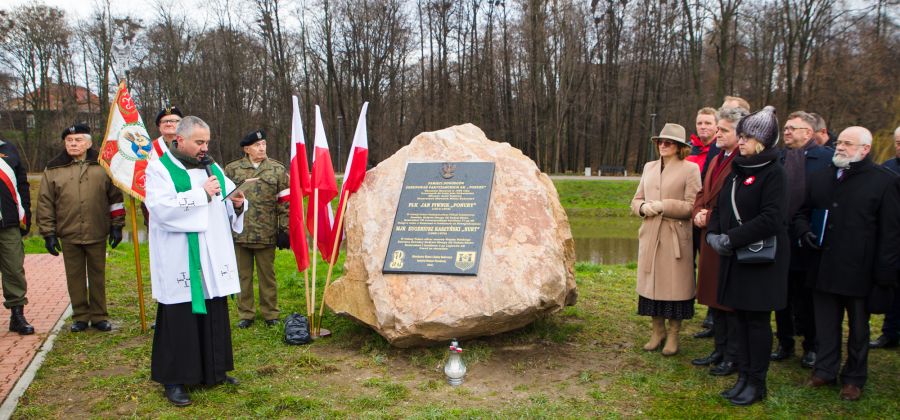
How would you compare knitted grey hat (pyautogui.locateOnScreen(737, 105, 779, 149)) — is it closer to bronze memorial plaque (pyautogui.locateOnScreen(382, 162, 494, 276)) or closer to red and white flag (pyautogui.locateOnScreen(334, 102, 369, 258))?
bronze memorial plaque (pyautogui.locateOnScreen(382, 162, 494, 276))

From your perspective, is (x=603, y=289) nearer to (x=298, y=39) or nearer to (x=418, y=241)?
(x=418, y=241)

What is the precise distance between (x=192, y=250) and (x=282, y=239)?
6.18 feet

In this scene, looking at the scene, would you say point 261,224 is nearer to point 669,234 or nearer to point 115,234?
point 115,234

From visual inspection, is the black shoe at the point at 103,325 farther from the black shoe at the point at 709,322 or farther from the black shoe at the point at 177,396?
the black shoe at the point at 709,322

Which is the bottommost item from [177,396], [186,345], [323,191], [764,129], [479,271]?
[177,396]

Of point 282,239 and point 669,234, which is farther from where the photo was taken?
point 282,239

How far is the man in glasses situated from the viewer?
4617mm

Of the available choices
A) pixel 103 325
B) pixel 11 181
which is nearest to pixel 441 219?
pixel 103 325

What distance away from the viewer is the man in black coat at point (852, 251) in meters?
4.11

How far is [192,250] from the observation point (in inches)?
169

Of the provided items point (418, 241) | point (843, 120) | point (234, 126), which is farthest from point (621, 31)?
point (418, 241)

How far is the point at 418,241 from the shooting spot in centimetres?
531

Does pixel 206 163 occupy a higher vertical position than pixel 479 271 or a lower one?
higher

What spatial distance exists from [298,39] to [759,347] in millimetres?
36697
